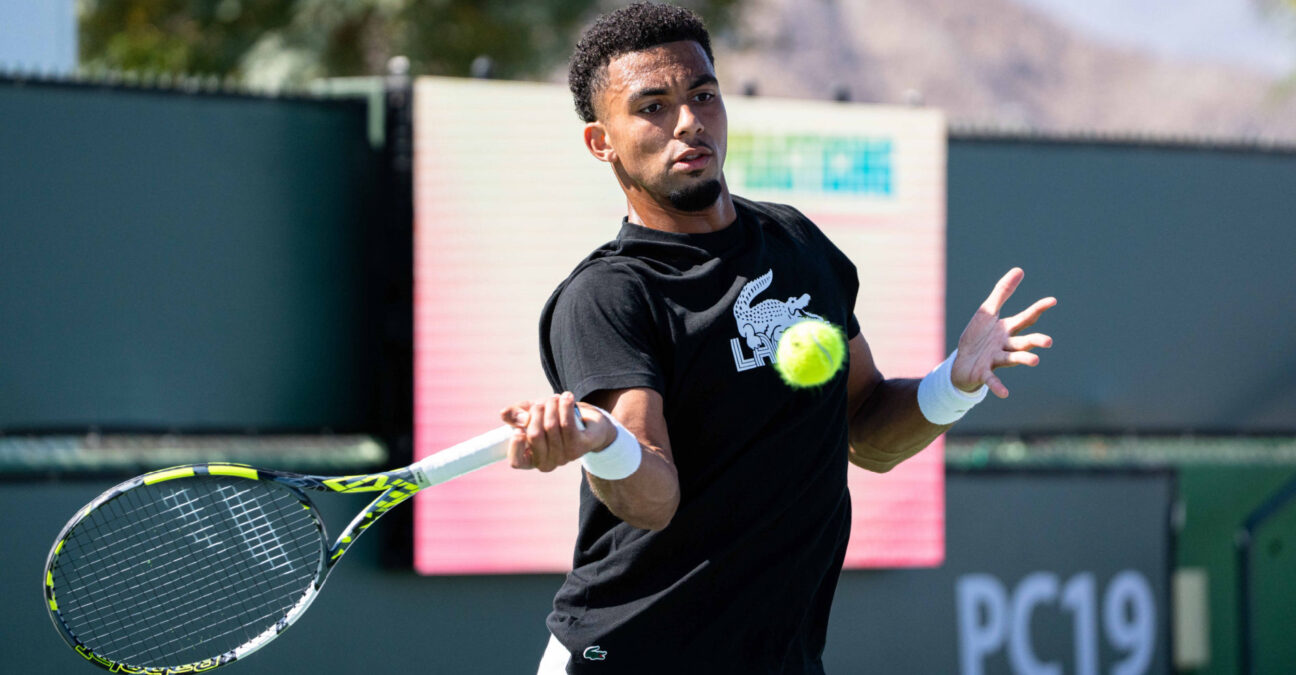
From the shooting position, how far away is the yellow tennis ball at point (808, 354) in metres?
3.07

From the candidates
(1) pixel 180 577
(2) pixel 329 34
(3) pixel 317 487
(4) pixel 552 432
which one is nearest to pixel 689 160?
(4) pixel 552 432

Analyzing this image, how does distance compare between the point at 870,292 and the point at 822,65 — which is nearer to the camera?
the point at 870,292

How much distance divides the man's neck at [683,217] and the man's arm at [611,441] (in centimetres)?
44

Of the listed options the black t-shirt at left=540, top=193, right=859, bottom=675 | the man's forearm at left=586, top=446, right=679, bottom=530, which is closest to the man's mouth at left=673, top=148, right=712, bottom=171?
the black t-shirt at left=540, top=193, right=859, bottom=675

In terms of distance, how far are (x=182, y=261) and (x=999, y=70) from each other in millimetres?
75585

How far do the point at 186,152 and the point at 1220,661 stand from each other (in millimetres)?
4936

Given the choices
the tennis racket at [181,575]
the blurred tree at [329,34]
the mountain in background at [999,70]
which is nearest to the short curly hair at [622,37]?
the tennis racket at [181,575]

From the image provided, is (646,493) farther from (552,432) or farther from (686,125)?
(686,125)

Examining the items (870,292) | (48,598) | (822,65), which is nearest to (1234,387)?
(870,292)

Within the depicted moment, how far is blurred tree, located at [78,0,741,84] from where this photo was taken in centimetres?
1930

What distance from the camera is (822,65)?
7225 centimetres

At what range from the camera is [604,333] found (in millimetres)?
2932

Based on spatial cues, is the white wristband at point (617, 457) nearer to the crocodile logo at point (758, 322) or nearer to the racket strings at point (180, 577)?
the crocodile logo at point (758, 322)

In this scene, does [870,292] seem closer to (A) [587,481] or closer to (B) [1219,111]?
(A) [587,481]
